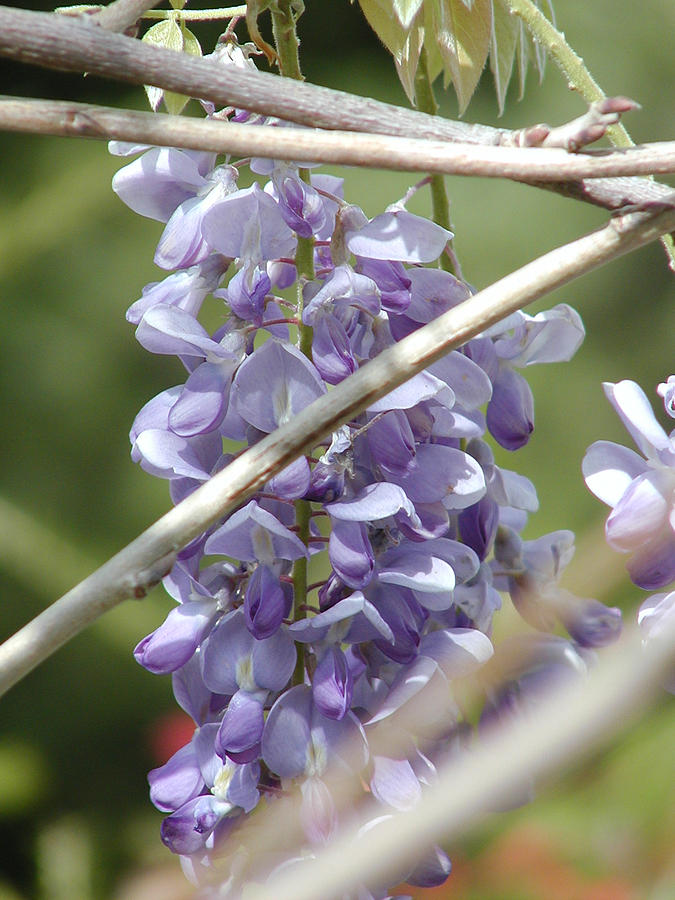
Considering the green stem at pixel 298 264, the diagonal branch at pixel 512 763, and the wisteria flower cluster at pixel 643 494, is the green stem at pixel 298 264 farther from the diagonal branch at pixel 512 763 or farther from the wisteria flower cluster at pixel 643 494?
the diagonal branch at pixel 512 763

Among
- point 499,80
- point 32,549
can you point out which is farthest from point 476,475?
point 32,549

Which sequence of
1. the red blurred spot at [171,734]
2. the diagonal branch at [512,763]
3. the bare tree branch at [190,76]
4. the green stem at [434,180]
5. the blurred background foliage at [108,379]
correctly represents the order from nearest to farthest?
the diagonal branch at [512,763], the bare tree branch at [190,76], the green stem at [434,180], the red blurred spot at [171,734], the blurred background foliage at [108,379]

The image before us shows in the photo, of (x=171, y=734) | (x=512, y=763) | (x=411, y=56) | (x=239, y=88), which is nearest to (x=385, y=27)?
(x=411, y=56)

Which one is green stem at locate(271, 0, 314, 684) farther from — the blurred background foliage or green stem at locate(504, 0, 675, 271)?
the blurred background foliage

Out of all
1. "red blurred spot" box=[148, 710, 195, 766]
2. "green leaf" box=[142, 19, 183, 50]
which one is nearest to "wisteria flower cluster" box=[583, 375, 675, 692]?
"green leaf" box=[142, 19, 183, 50]

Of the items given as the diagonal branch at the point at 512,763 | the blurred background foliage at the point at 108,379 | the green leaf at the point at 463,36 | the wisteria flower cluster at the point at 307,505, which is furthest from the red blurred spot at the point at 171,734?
the diagonal branch at the point at 512,763

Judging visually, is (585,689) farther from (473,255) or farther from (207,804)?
(473,255)

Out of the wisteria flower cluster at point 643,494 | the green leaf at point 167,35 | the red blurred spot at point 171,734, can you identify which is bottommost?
the red blurred spot at point 171,734
